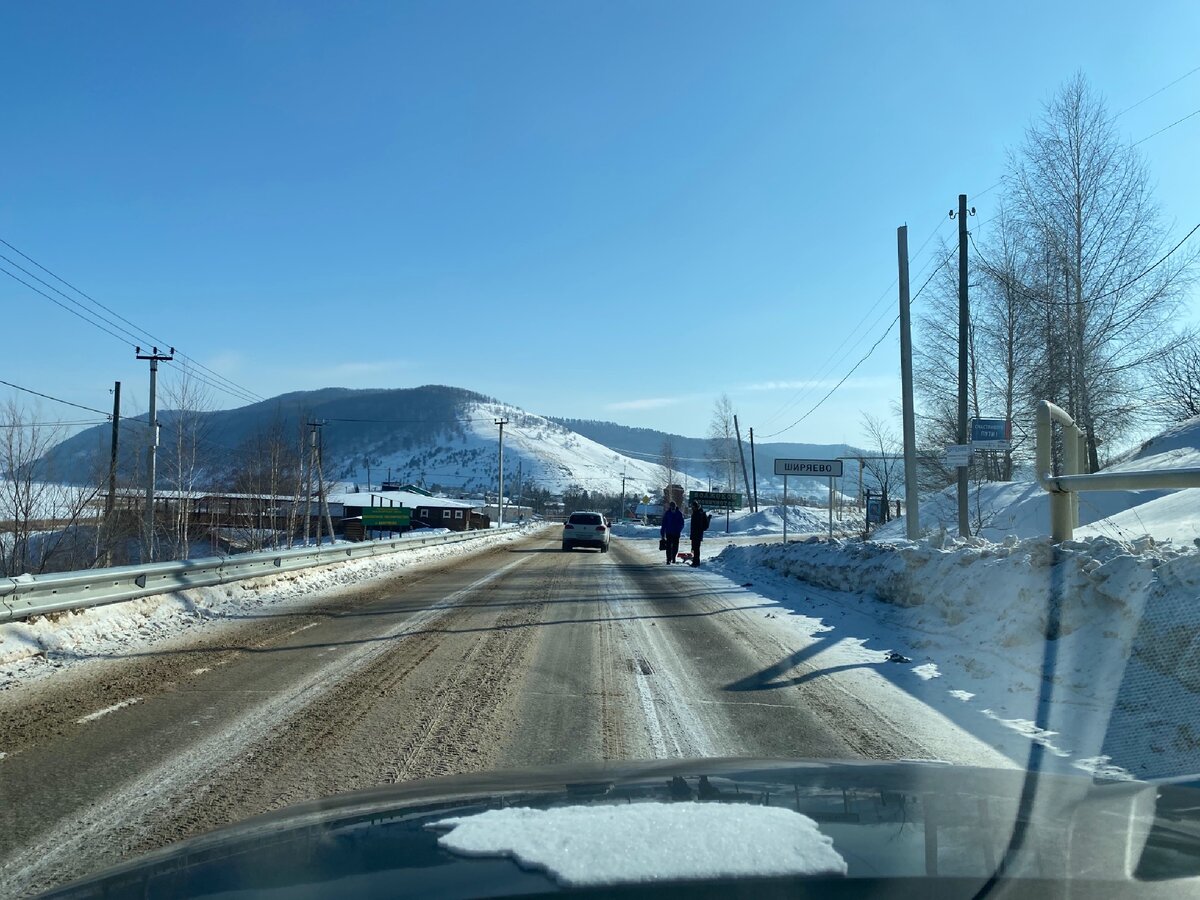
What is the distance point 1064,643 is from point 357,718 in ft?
20.2

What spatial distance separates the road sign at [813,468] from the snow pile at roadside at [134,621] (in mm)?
14351

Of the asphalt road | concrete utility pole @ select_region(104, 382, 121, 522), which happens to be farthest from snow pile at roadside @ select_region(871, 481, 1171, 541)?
concrete utility pole @ select_region(104, 382, 121, 522)

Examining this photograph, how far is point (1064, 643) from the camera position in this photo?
7.75 meters

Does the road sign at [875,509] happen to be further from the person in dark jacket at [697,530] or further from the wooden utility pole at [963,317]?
the wooden utility pole at [963,317]

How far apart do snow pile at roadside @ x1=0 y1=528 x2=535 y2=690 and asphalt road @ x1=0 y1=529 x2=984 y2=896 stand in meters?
0.65

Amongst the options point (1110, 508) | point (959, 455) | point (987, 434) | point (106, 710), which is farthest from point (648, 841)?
point (1110, 508)

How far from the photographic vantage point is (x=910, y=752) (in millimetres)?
A: 5551

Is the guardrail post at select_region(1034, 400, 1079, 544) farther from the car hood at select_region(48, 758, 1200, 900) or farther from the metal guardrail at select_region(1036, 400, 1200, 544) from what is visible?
the car hood at select_region(48, 758, 1200, 900)

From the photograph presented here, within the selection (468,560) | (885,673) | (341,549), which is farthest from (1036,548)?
(468,560)

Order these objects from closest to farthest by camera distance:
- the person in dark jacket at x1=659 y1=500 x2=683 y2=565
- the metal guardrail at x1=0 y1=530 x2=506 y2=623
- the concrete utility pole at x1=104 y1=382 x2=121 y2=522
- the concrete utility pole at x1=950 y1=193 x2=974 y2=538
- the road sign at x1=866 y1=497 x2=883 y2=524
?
the metal guardrail at x1=0 y1=530 x2=506 y2=623 → the concrete utility pole at x1=950 y1=193 x2=974 y2=538 → the person in dark jacket at x1=659 y1=500 x2=683 y2=565 → the concrete utility pole at x1=104 y1=382 x2=121 y2=522 → the road sign at x1=866 y1=497 x2=883 y2=524

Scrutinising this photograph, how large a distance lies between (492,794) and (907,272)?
19.9 meters

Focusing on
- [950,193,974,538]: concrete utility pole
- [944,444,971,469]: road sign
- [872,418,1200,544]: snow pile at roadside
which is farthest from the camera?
[950,193,974,538]: concrete utility pole

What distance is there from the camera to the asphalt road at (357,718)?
4520 millimetres

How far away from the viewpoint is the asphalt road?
4520mm
